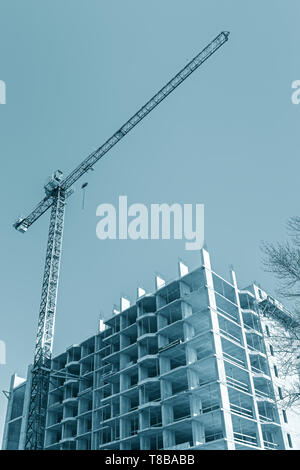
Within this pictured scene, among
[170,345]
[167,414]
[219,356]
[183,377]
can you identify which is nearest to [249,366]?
[219,356]

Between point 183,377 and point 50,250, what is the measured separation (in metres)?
25.9

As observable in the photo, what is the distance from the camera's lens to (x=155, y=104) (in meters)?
61.3

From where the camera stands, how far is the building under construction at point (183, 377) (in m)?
39.6

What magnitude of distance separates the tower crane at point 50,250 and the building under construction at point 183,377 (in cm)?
531

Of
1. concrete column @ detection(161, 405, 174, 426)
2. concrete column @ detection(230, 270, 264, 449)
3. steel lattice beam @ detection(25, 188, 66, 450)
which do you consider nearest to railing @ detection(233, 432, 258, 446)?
concrete column @ detection(230, 270, 264, 449)

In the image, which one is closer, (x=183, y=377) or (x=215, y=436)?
(x=215, y=436)

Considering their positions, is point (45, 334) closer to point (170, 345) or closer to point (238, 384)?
point (170, 345)

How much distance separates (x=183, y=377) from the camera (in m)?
43.3

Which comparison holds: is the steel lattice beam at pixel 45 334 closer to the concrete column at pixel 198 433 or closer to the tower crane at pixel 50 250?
the tower crane at pixel 50 250

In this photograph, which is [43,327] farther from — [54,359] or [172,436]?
[172,436]

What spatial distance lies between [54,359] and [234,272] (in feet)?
99.0

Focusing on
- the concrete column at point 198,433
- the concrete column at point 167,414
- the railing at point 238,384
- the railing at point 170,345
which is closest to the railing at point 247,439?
the concrete column at point 198,433
